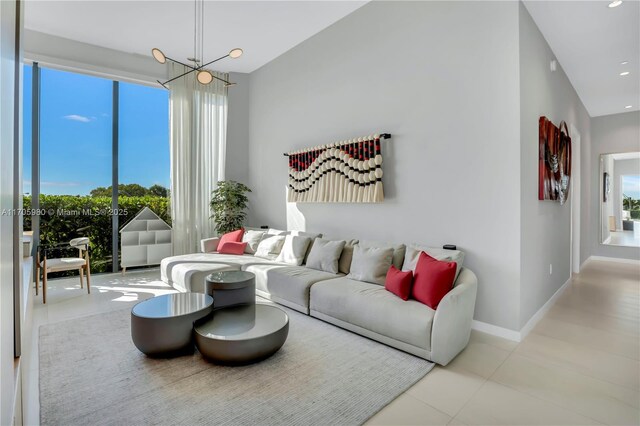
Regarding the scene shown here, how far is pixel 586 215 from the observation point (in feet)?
21.1

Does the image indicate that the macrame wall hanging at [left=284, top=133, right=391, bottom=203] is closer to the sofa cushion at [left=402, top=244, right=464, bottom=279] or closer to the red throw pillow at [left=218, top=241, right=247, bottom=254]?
the sofa cushion at [left=402, top=244, right=464, bottom=279]

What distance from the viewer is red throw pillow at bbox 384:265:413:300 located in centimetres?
281

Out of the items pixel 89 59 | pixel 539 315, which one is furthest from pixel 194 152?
pixel 539 315

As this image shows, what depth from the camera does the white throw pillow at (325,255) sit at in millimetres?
3826

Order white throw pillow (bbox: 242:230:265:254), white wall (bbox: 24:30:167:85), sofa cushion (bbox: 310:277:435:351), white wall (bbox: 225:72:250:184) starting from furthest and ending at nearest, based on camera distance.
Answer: white wall (bbox: 225:72:250:184)
white throw pillow (bbox: 242:230:265:254)
white wall (bbox: 24:30:167:85)
sofa cushion (bbox: 310:277:435:351)

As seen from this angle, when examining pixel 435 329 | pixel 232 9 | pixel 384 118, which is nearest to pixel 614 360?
pixel 435 329

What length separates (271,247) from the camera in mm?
4688

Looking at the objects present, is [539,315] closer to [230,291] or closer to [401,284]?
[401,284]

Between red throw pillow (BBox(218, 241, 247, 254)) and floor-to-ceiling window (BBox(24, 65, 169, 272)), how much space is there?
6.51ft

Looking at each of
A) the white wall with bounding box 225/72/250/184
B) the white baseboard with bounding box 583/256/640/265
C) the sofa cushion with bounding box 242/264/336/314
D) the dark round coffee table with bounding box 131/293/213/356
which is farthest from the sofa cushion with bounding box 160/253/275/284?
the white baseboard with bounding box 583/256/640/265

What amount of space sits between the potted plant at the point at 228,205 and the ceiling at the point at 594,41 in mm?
4677

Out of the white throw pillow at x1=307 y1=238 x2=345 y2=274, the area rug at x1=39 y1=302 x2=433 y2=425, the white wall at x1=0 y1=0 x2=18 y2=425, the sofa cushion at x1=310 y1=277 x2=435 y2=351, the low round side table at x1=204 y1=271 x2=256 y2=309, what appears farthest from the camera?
the white throw pillow at x1=307 y1=238 x2=345 y2=274

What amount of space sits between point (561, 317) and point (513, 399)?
202 centimetres

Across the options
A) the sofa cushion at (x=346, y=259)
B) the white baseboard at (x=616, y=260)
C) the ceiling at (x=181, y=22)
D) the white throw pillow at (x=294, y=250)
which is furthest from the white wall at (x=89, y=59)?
the white baseboard at (x=616, y=260)
